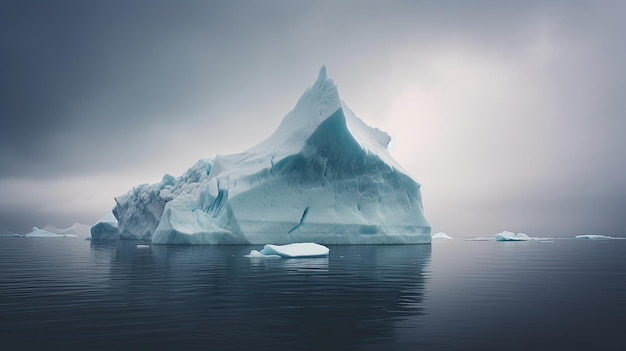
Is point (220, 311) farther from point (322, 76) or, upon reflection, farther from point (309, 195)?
point (322, 76)

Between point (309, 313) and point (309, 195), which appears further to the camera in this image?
point (309, 195)

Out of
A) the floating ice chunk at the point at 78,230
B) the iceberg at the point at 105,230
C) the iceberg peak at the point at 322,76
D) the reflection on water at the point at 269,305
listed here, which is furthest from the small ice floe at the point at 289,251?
the floating ice chunk at the point at 78,230

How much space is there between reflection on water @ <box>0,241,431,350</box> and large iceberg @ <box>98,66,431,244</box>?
53.2 ft

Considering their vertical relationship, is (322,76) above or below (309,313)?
above

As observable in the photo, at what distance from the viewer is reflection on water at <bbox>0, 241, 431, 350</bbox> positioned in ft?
14.6

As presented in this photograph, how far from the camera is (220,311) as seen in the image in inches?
236

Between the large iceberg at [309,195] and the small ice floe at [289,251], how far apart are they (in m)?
8.59

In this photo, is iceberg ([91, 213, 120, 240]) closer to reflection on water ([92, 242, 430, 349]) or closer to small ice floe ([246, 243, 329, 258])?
small ice floe ([246, 243, 329, 258])

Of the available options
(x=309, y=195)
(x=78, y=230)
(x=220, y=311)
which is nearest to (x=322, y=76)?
(x=309, y=195)

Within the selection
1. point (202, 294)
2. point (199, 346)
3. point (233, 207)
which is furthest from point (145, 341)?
point (233, 207)

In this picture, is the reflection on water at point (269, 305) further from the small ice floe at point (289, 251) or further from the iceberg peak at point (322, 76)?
the iceberg peak at point (322, 76)

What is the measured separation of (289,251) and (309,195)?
10.6m

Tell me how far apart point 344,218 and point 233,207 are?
6.59 metres

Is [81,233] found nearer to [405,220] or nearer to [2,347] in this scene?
[405,220]
